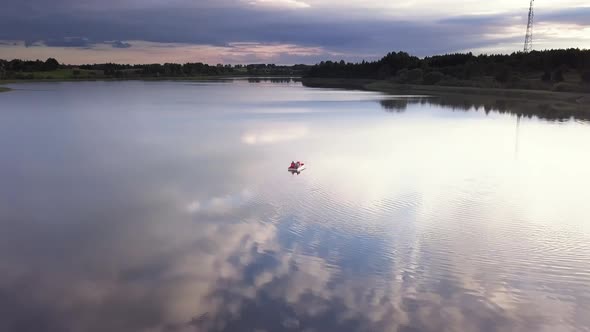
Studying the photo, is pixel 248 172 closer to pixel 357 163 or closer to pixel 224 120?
pixel 357 163

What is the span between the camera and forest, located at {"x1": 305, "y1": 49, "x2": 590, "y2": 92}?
4438 centimetres

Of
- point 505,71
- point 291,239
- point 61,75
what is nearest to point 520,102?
point 505,71

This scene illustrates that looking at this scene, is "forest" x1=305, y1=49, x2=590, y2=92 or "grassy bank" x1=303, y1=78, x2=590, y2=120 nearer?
"grassy bank" x1=303, y1=78, x2=590, y2=120

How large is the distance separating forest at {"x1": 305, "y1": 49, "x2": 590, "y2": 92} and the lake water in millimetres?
32746

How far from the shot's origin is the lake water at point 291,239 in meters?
4.86

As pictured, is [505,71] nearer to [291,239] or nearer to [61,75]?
[291,239]

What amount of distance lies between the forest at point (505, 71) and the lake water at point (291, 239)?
32.7 m

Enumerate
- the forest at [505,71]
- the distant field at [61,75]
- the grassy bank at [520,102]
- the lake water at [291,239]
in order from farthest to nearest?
the distant field at [61,75] < the forest at [505,71] < the grassy bank at [520,102] < the lake water at [291,239]

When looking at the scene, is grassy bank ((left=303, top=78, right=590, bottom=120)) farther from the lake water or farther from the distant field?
the distant field

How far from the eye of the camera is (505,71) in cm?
5012

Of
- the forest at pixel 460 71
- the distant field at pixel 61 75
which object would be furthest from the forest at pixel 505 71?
the distant field at pixel 61 75

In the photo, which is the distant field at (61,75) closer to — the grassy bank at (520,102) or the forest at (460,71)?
the forest at (460,71)

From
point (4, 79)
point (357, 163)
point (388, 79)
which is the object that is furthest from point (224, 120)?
point (4, 79)

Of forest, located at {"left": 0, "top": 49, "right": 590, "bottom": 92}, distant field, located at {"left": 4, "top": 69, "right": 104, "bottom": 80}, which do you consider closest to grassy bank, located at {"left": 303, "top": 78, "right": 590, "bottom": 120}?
forest, located at {"left": 0, "top": 49, "right": 590, "bottom": 92}
